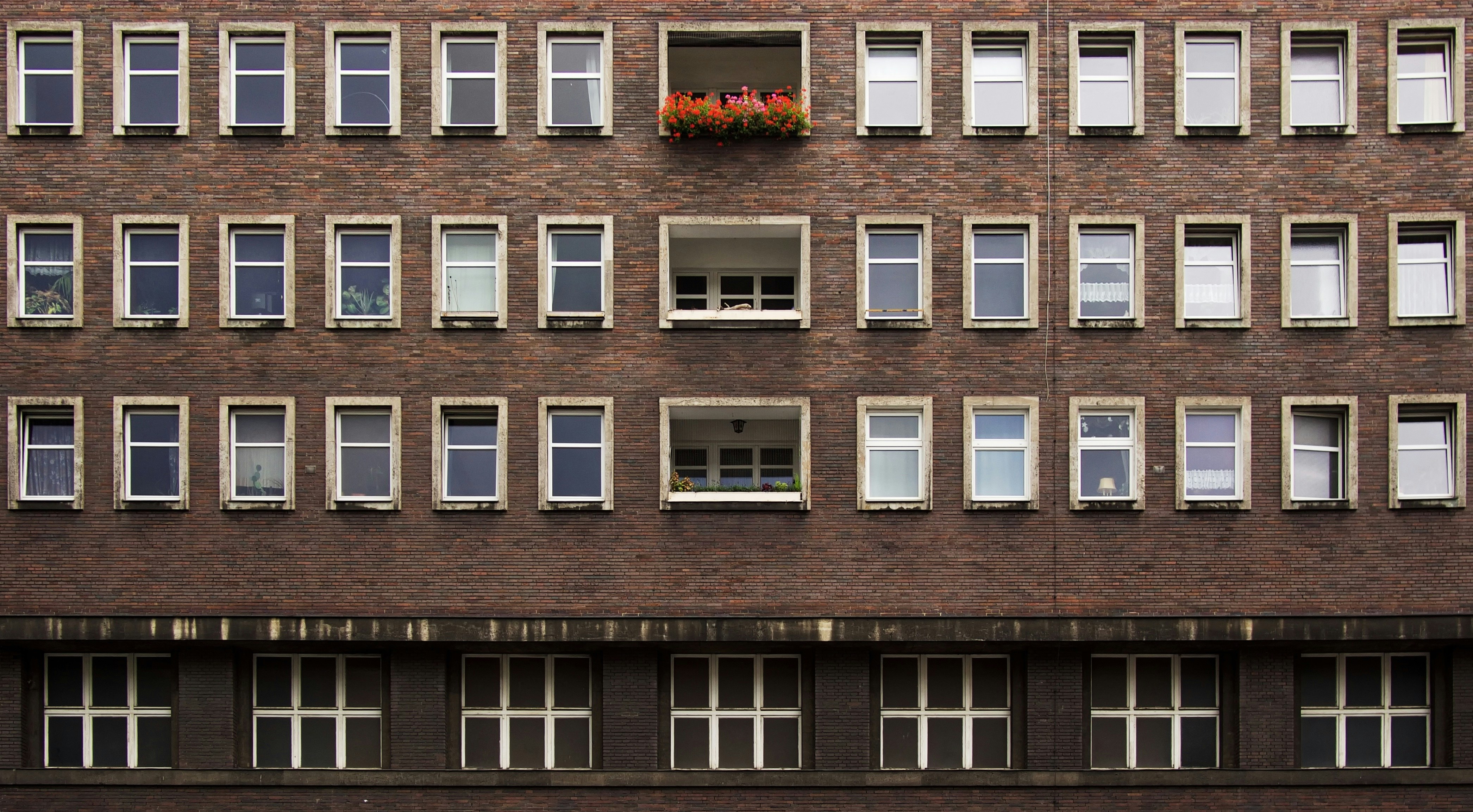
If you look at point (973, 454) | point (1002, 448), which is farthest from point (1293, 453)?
point (973, 454)

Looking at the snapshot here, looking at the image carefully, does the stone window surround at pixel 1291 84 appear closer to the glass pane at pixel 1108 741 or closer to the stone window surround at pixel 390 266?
the glass pane at pixel 1108 741

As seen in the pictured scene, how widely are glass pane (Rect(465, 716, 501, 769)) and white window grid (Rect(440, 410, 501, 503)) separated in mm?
3677

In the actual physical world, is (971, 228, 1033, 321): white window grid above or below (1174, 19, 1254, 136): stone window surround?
below

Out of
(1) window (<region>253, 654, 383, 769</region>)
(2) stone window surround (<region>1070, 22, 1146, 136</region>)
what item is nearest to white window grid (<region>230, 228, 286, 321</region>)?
(1) window (<region>253, 654, 383, 769</region>)

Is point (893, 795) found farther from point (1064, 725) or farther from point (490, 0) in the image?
point (490, 0)

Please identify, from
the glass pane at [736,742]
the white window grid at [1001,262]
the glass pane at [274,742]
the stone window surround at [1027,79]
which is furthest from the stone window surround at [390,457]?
the stone window surround at [1027,79]

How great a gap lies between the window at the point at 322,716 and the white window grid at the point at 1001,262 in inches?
448

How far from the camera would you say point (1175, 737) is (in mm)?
17766

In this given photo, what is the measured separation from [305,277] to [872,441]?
31.0 ft

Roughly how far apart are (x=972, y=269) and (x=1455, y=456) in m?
8.18

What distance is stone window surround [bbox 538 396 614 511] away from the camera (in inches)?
676

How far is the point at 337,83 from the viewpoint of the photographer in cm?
1759

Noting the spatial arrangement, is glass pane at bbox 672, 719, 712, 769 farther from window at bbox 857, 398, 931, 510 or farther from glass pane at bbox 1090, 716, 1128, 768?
glass pane at bbox 1090, 716, 1128, 768

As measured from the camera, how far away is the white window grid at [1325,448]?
17281 millimetres
